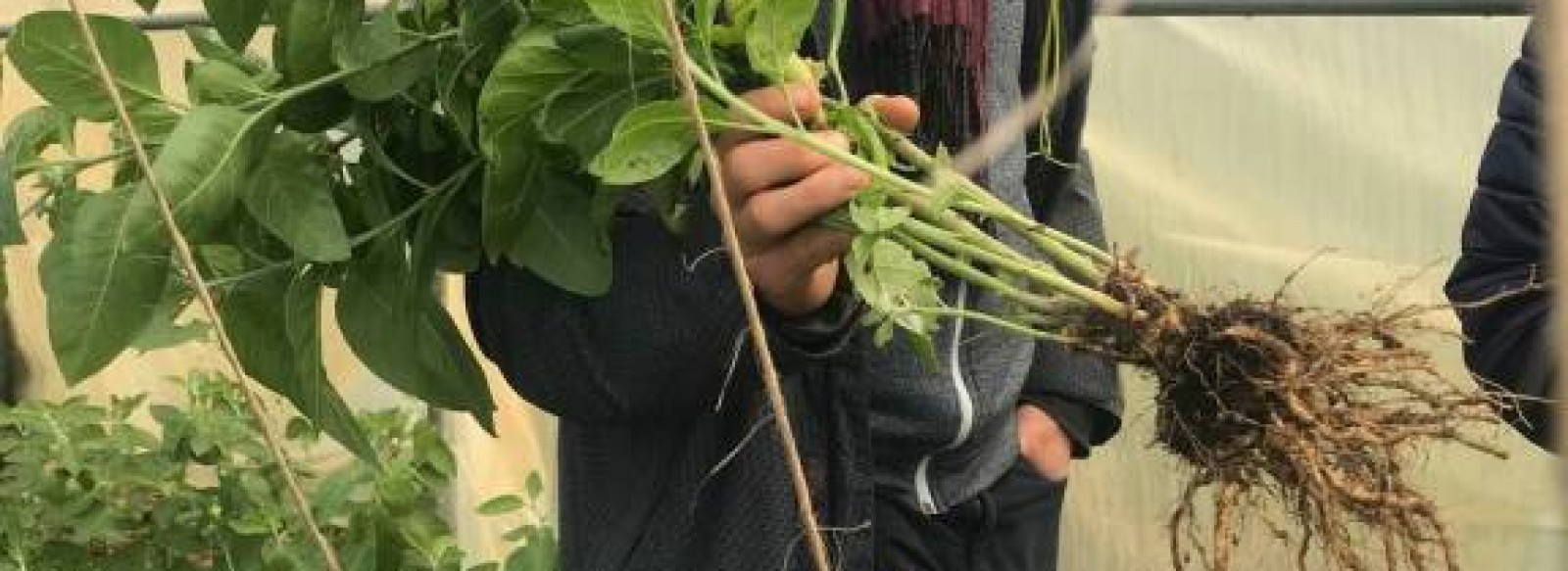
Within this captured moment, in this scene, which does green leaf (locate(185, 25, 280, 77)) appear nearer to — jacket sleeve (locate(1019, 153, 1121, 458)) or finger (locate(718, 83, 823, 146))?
finger (locate(718, 83, 823, 146))

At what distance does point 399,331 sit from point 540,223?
0.31 ft

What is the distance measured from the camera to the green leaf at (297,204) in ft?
2.58

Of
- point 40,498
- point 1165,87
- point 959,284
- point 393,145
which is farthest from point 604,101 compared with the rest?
point 40,498

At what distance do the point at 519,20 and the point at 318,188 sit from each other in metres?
0.12

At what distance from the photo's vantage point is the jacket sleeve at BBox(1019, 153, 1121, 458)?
3.78 ft

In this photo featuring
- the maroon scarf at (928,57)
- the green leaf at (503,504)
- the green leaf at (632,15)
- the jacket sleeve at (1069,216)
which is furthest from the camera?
the green leaf at (503,504)

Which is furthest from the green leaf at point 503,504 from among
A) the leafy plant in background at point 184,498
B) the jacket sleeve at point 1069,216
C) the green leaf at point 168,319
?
the jacket sleeve at point 1069,216

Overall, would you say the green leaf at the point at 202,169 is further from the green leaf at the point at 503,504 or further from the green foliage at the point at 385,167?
the green leaf at the point at 503,504

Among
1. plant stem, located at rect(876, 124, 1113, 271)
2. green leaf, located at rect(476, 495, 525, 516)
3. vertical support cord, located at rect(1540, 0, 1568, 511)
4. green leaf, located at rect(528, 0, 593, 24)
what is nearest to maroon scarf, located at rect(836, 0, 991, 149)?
plant stem, located at rect(876, 124, 1113, 271)

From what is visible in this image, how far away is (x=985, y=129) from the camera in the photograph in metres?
0.95

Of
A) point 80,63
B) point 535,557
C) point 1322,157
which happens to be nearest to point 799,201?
point 80,63

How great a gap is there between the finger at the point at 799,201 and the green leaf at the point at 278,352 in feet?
0.79

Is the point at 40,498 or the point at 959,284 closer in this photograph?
the point at 959,284

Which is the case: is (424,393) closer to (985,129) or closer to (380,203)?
(380,203)
